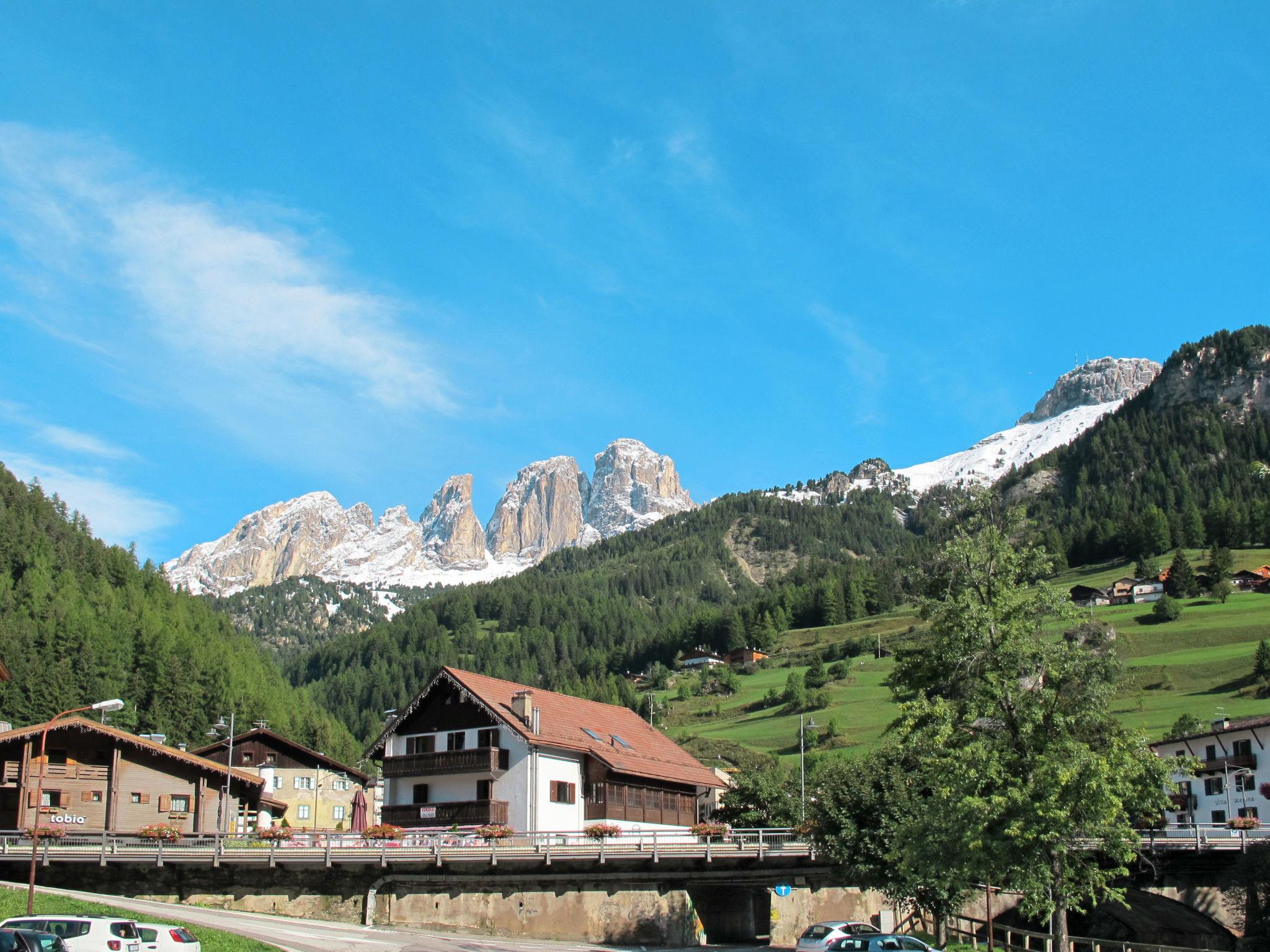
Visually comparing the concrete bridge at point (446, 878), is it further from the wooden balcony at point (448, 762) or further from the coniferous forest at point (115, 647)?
the coniferous forest at point (115, 647)

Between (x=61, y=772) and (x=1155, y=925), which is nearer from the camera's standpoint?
(x=1155, y=925)

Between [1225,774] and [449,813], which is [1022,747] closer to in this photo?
[449,813]

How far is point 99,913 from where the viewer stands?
1436 inches

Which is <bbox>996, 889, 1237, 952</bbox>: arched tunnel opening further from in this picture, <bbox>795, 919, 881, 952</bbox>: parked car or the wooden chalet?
the wooden chalet

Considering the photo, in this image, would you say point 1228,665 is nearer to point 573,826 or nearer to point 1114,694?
point 573,826

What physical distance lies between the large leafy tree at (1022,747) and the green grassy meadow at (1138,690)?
65.4 meters

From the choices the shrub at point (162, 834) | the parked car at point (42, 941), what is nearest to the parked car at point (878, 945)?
the parked car at point (42, 941)

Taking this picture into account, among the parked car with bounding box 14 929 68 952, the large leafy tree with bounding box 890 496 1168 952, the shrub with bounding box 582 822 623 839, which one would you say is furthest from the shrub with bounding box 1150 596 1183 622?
the parked car with bounding box 14 929 68 952

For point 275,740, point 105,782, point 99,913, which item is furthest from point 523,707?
point 275,740

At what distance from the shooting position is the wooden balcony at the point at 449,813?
62875 mm

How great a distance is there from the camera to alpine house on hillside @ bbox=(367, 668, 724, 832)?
6328 centimetres

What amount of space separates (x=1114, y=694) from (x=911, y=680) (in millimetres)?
6940

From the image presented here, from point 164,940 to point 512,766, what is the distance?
33431 millimetres

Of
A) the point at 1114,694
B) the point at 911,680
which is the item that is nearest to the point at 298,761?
the point at 911,680
